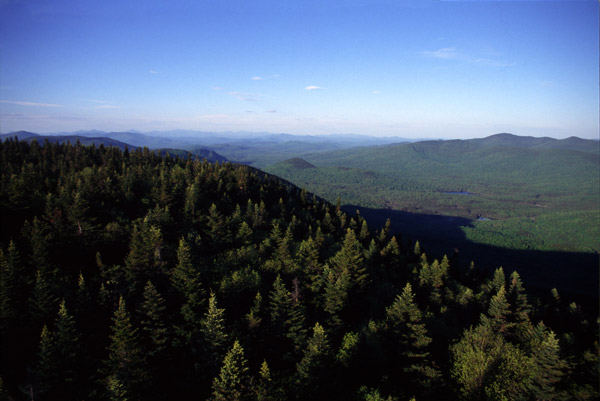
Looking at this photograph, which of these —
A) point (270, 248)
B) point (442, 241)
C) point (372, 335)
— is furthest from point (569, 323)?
point (442, 241)

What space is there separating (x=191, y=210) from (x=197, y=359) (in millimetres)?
36329

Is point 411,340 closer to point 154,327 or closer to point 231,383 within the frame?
point 231,383

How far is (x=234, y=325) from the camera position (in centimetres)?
3338

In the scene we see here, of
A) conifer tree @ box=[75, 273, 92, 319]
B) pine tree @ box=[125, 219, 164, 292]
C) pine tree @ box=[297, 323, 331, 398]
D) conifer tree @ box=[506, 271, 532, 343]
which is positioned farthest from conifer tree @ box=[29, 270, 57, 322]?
conifer tree @ box=[506, 271, 532, 343]

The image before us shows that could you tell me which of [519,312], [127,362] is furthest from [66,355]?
[519,312]

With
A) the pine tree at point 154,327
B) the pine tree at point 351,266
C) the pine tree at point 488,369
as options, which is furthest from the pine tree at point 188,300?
the pine tree at point 488,369

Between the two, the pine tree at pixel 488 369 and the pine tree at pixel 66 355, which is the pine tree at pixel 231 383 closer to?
the pine tree at pixel 66 355

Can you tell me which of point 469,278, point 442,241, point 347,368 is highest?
point 347,368

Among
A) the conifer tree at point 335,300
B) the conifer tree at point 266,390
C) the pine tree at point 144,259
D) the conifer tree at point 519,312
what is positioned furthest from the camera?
the conifer tree at point 519,312

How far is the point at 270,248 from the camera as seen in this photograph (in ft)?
177

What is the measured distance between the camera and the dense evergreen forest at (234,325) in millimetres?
26938

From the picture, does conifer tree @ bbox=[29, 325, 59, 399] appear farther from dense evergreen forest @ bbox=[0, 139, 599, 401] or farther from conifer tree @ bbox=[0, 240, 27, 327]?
conifer tree @ bbox=[0, 240, 27, 327]

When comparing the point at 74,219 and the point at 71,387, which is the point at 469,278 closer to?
the point at 71,387

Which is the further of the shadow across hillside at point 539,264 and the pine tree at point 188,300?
the shadow across hillside at point 539,264
